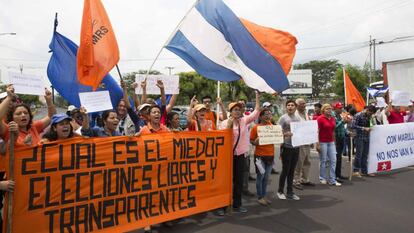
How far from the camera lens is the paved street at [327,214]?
4.84m

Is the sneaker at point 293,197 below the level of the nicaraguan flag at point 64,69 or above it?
below

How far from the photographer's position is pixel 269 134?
5.83 m

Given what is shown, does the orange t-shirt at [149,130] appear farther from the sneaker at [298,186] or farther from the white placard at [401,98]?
the white placard at [401,98]

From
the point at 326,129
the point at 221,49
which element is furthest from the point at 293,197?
the point at 221,49

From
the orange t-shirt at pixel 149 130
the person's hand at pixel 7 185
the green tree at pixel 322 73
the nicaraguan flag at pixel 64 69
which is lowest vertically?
the person's hand at pixel 7 185

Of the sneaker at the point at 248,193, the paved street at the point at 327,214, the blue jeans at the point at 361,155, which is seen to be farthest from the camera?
the blue jeans at the point at 361,155

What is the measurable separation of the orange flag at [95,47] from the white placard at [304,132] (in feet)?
10.7

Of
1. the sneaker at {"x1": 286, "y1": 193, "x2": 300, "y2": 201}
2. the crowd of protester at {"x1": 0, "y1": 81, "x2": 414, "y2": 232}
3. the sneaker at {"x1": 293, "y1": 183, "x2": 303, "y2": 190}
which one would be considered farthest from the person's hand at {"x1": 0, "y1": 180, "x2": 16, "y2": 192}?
the sneaker at {"x1": 293, "y1": 183, "x2": 303, "y2": 190}

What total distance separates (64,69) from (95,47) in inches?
53.6

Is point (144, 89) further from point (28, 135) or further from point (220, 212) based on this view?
point (220, 212)

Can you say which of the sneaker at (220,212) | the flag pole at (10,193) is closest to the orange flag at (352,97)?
the sneaker at (220,212)

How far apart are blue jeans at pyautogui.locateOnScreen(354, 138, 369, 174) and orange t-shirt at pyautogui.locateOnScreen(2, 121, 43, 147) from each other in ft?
22.3

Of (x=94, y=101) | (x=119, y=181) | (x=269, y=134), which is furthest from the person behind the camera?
(x=269, y=134)

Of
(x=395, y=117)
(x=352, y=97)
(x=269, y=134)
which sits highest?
(x=352, y=97)
